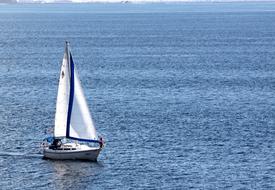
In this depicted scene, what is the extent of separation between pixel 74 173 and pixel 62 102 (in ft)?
32.2

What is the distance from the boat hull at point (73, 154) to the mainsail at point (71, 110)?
265 cm

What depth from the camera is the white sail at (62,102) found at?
87.8 metres

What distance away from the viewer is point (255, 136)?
315ft

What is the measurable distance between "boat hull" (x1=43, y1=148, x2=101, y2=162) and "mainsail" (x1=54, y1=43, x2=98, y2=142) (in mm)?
2648

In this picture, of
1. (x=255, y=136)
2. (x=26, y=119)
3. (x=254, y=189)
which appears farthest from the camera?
(x=26, y=119)

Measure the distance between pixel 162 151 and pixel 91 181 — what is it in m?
12.3

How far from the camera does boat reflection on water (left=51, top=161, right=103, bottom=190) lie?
3049 inches

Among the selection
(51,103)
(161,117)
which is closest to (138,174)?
(161,117)

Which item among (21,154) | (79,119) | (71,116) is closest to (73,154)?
(79,119)

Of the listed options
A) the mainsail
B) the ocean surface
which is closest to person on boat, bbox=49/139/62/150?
the mainsail

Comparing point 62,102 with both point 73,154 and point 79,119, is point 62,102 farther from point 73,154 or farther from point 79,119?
A: point 73,154

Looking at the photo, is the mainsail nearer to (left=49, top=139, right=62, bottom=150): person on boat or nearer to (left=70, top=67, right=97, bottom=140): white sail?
(left=70, top=67, right=97, bottom=140): white sail

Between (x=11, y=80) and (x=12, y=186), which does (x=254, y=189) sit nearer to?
(x=12, y=186)

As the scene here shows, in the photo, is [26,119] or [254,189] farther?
[26,119]
